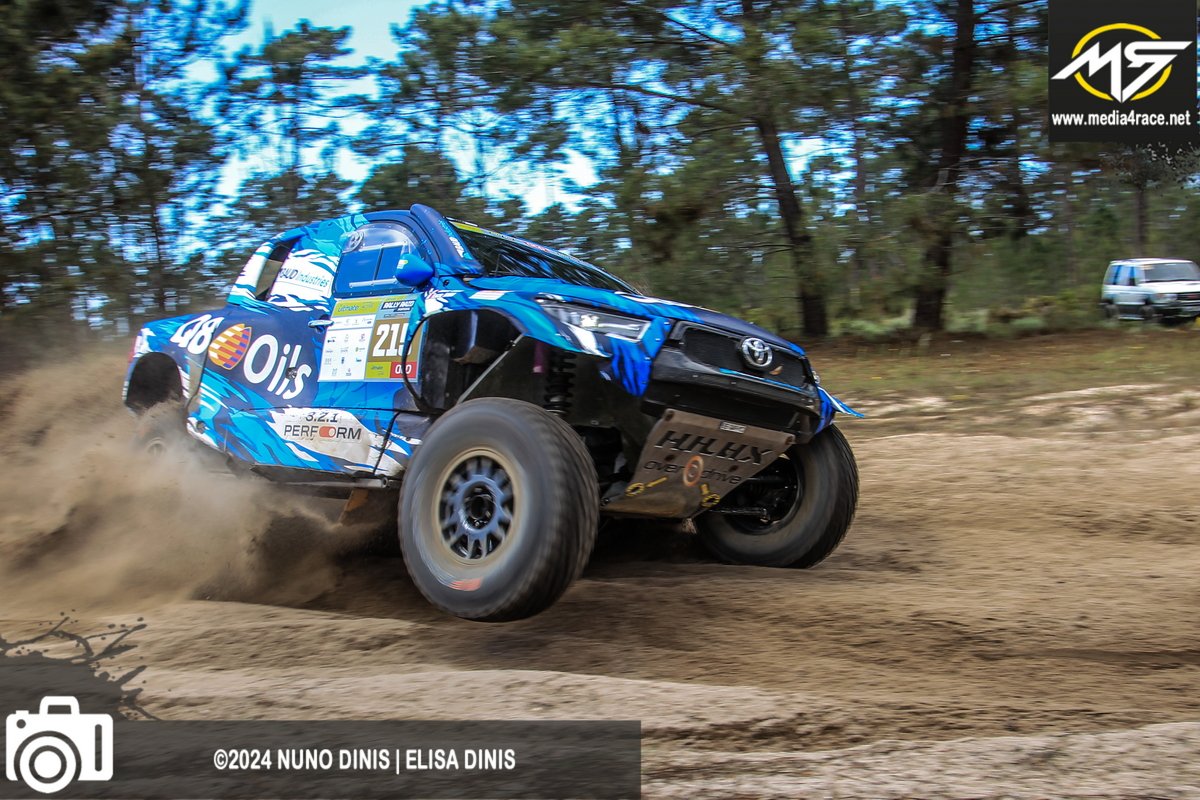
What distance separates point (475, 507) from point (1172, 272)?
20745mm

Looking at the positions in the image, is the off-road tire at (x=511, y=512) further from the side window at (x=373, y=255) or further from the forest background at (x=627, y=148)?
the forest background at (x=627, y=148)

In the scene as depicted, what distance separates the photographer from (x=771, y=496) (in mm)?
6059

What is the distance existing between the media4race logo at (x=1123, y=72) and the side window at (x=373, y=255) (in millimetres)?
11798

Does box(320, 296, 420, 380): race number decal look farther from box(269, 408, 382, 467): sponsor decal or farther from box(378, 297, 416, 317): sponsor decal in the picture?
box(269, 408, 382, 467): sponsor decal

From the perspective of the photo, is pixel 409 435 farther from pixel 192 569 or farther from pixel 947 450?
pixel 947 450

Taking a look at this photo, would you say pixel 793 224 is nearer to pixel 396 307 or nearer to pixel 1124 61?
pixel 1124 61

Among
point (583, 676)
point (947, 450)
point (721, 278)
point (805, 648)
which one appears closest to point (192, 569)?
point (583, 676)

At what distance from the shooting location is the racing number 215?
208 inches

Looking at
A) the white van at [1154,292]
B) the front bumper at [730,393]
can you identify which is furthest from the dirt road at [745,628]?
the white van at [1154,292]

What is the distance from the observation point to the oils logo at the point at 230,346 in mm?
6211

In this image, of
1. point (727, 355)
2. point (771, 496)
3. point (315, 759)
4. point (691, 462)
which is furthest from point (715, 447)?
point (315, 759)

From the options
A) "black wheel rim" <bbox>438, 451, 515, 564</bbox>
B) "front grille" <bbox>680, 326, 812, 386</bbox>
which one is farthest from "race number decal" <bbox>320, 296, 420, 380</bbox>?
"front grille" <bbox>680, 326, 812, 386</bbox>

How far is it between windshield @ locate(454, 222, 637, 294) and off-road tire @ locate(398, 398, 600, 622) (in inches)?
45.8

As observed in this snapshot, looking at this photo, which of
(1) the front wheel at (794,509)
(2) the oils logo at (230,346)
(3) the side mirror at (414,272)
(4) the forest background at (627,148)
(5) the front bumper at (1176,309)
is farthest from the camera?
(5) the front bumper at (1176,309)
